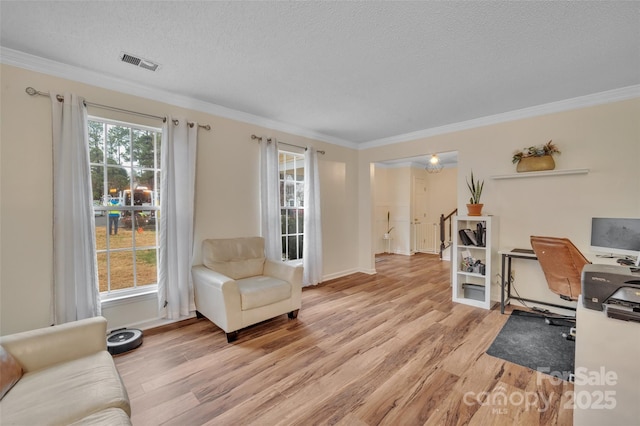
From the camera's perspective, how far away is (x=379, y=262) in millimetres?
6355

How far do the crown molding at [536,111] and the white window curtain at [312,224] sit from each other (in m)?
1.60

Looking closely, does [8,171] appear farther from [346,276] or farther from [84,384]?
[346,276]

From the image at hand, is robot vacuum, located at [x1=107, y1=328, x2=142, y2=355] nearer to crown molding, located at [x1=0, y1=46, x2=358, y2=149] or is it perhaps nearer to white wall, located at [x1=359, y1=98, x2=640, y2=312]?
crown molding, located at [x1=0, y1=46, x2=358, y2=149]

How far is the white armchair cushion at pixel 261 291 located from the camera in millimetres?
2609

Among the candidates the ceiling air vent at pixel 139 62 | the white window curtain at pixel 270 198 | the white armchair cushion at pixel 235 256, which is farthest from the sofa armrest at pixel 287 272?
the ceiling air vent at pixel 139 62

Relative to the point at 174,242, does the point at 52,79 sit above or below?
above

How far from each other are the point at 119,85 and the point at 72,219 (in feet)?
4.55

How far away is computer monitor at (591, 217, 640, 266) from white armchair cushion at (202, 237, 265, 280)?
373 cm

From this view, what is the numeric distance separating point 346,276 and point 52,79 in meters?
4.60

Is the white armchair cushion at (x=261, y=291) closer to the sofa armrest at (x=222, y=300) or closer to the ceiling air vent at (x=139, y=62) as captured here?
the sofa armrest at (x=222, y=300)

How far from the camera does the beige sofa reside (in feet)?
3.55

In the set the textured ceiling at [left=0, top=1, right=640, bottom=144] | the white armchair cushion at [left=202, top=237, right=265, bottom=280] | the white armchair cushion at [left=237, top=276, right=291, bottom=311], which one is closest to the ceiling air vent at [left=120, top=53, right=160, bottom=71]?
the textured ceiling at [left=0, top=1, right=640, bottom=144]

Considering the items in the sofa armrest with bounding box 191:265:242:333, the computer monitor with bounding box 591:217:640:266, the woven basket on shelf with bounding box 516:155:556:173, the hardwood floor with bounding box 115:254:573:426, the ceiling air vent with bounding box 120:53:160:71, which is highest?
the ceiling air vent with bounding box 120:53:160:71

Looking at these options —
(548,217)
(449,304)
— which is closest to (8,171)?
(449,304)
